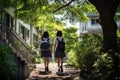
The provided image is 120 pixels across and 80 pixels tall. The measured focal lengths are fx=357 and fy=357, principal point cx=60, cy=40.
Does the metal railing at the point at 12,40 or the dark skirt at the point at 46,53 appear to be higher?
the metal railing at the point at 12,40

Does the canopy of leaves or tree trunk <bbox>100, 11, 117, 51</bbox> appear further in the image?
the canopy of leaves

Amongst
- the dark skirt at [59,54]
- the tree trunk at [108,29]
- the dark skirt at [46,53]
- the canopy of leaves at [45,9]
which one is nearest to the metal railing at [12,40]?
the dark skirt at [46,53]

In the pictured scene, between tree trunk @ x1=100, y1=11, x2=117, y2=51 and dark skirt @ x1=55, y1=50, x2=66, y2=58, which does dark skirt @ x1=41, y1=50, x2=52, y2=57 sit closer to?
dark skirt @ x1=55, y1=50, x2=66, y2=58

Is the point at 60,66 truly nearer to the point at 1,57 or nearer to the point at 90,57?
the point at 90,57

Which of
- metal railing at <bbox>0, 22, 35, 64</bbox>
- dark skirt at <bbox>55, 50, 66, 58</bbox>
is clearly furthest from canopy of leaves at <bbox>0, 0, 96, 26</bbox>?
dark skirt at <bbox>55, 50, 66, 58</bbox>

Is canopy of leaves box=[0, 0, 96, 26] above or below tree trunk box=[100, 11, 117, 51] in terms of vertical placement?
above

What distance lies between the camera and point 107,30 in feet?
51.4

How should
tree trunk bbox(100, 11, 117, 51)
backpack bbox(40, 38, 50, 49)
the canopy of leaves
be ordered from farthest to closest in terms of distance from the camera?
the canopy of leaves → backpack bbox(40, 38, 50, 49) → tree trunk bbox(100, 11, 117, 51)

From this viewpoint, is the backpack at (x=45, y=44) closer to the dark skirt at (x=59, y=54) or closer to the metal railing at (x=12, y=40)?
the dark skirt at (x=59, y=54)

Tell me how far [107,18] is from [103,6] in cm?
55

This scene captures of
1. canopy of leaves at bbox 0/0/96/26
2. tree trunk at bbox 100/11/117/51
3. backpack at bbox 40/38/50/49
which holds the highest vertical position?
canopy of leaves at bbox 0/0/96/26

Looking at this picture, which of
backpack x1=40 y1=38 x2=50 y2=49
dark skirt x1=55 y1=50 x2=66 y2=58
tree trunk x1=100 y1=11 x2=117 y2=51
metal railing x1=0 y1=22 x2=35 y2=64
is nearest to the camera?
tree trunk x1=100 y1=11 x2=117 y2=51

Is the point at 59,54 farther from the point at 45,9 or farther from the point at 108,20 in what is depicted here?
the point at 45,9

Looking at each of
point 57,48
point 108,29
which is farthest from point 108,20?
point 57,48
